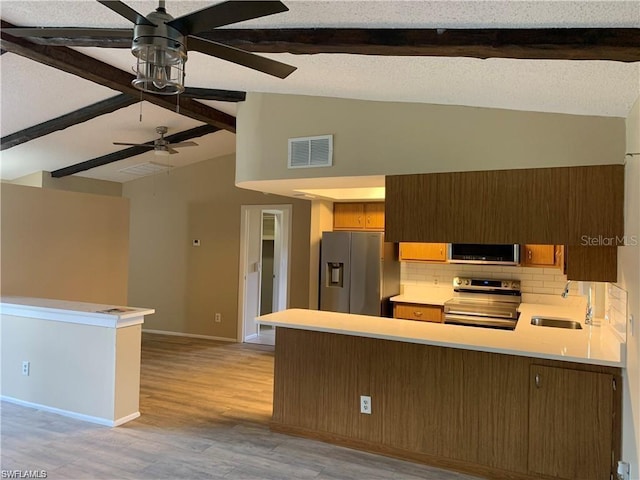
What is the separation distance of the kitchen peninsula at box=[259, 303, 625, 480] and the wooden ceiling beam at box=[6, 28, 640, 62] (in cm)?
173

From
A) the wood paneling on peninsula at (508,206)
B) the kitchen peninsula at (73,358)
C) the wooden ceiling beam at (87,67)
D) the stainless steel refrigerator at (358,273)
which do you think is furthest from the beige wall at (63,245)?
the wood paneling on peninsula at (508,206)

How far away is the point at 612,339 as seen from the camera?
3086 millimetres

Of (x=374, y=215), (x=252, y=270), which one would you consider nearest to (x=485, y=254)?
(x=374, y=215)

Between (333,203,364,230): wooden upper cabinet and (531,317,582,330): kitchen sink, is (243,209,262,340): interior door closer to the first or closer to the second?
(333,203,364,230): wooden upper cabinet

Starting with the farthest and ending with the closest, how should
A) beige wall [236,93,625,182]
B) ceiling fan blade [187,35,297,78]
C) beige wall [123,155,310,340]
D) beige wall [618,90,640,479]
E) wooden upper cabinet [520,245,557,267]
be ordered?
beige wall [123,155,310,340] → wooden upper cabinet [520,245,557,267] → beige wall [236,93,625,182] → beige wall [618,90,640,479] → ceiling fan blade [187,35,297,78]

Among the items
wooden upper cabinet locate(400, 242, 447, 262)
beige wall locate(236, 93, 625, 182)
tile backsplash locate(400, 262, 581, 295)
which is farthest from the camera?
wooden upper cabinet locate(400, 242, 447, 262)

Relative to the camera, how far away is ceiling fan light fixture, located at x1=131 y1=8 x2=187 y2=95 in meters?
1.84

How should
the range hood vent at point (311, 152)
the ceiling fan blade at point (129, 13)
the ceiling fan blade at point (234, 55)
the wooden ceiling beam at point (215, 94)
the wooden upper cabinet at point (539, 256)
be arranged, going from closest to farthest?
the ceiling fan blade at point (129, 13), the ceiling fan blade at point (234, 55), the range hood vent at point (311, 152), the wooden ceiling beam at point (215, 94), the wooden upper cabinet at point (539, 256)

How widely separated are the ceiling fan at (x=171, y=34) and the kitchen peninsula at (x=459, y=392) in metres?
2.04

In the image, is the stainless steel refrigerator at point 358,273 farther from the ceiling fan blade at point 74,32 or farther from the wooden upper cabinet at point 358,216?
the ceiling fan blade at point 74,32

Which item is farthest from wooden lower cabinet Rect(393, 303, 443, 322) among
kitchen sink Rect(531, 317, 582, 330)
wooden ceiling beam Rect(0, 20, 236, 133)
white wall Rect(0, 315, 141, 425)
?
wooden ceiling beam Rect(0, 20, 236, 133)

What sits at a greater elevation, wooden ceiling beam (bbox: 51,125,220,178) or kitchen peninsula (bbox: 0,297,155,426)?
wooden ceiling beam (bbox: 51,125,220,178)

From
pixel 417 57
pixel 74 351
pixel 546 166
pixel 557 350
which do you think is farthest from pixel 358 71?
pixel 74 351

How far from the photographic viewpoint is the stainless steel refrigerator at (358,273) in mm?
5387
